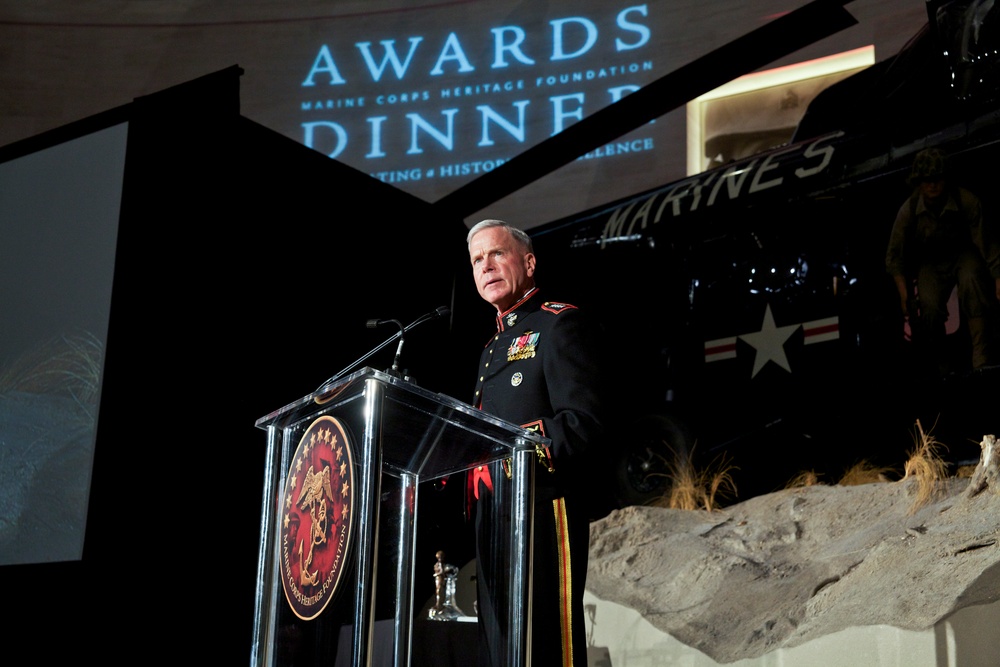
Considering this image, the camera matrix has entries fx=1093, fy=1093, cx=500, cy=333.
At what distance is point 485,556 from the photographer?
2.21 meters

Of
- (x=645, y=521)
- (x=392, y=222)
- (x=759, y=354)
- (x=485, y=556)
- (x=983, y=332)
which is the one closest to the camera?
(x=485, y=556)

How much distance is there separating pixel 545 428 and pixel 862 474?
259 centimetres

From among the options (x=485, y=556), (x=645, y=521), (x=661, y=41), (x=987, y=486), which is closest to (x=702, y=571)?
(x=645, y=521)

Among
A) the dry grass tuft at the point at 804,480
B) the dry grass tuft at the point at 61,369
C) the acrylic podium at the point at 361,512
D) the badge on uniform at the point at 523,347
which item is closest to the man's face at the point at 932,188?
the dry grass tuft at the point at 804,480

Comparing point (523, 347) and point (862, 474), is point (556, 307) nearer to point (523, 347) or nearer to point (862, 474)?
point (523, 347)

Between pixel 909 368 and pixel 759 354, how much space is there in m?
0.73

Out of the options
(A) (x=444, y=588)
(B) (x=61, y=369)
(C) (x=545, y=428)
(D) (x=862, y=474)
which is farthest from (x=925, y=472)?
(B) (x=61, y=369)

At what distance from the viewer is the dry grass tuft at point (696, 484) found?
4906 millimetres

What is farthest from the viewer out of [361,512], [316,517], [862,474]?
[862,474]

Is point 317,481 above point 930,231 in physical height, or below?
below

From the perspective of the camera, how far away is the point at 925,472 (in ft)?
12.6

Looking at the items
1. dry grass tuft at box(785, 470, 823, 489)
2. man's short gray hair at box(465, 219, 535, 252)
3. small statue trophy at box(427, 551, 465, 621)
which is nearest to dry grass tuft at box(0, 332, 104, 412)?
Result: small statue trophy at box(427, 551, 465, 621)

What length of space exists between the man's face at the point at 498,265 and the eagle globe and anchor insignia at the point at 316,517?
2.49ft

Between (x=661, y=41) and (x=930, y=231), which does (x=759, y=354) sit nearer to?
(x=930, y=231)
